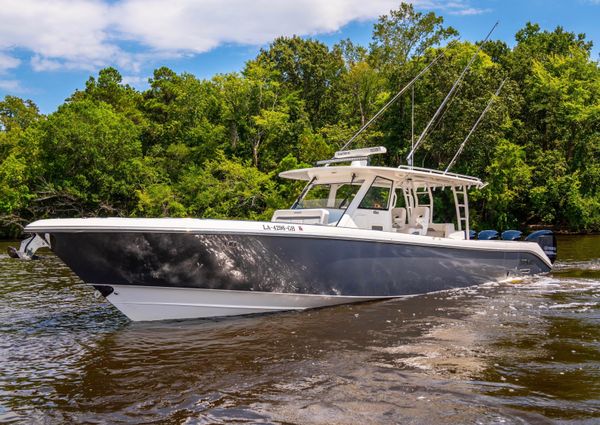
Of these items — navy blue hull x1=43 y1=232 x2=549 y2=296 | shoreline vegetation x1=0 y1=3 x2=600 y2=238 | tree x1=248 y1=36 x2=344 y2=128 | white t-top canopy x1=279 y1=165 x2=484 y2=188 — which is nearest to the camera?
navy blue hull x1=43 y1=232 x2=549 y2=296

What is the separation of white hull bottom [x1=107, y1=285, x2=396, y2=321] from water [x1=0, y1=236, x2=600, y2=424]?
18 cm

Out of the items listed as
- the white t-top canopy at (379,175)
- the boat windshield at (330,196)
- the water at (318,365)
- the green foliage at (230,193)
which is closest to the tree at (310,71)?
the green foliage at (230,193)

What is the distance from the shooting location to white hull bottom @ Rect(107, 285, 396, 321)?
27.9ft

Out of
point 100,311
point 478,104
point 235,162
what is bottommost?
point 100,311

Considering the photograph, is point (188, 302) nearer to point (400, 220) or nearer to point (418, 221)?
point (400, 220)

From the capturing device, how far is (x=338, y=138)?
1508 inches

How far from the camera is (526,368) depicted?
6.24 metres

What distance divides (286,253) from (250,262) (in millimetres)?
622

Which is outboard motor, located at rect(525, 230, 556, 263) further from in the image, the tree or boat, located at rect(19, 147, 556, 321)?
the tree

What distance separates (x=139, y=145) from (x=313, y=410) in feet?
126

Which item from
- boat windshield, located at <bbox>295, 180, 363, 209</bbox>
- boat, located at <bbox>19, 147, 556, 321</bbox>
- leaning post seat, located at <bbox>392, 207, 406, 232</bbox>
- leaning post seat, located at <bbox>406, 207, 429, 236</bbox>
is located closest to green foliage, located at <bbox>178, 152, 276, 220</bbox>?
leaning post seat, located at <bbox>406, 207, 429, 236</bbox>

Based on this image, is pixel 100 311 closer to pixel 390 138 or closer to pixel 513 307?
pixel 513 307

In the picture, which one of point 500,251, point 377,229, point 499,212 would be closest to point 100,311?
point 377,229

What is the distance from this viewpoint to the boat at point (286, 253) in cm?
809
